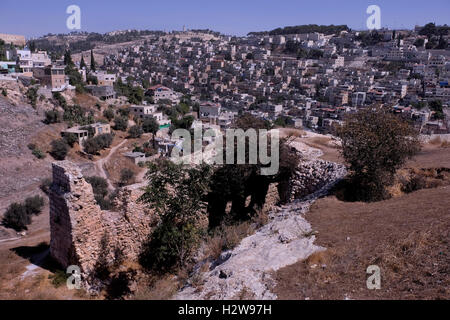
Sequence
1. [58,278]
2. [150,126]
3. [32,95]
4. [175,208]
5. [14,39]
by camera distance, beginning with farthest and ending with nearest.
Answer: [14,39]
[150,126]
[32,95]
[175,208]
[58,278]

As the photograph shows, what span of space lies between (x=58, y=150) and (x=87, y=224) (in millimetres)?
23939

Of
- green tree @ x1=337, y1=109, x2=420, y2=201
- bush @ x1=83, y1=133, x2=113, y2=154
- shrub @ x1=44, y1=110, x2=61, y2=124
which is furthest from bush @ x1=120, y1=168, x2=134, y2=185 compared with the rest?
green tree @ x1=337, y1=109, x2=420, y2=201

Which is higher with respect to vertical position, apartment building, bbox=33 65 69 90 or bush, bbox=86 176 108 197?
apartment building, bbox=33 65 69 90

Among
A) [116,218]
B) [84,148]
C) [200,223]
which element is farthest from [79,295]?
[84,148]

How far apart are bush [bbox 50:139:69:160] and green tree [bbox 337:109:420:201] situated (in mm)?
25956

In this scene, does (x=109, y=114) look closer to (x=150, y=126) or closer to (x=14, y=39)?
(x=150, y=126)

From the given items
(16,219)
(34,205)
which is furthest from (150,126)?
(16,219)

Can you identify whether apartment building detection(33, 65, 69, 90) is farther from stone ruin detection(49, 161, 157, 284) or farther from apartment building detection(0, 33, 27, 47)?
apartment building detection(0, 33, 27, 47)

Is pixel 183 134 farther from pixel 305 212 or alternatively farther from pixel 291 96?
pixel 291 96

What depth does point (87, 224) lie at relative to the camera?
7.63 metres

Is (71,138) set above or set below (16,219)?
above

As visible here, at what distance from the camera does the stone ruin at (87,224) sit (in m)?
7.41

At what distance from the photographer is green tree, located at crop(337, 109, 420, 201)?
9102 mm

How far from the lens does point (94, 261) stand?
7.91 metres
